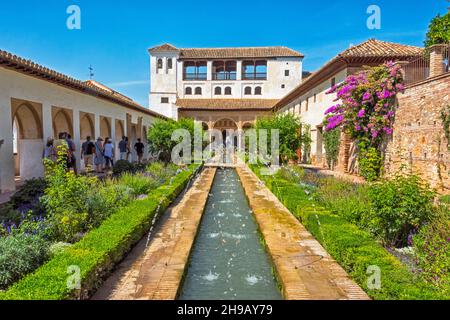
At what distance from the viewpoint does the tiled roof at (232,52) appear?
34031 millimetres

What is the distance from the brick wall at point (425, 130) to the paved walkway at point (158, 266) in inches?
199

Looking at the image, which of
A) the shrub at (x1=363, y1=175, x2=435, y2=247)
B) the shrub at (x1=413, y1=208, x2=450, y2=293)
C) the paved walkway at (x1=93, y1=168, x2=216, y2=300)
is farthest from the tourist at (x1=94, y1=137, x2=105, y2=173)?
the shrub at (x1=413, y1=208, x2=450, y2=293)

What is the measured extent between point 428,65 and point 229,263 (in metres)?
9.14

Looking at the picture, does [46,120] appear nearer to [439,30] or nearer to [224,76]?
[439,30]

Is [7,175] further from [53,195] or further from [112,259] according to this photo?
[112,259]

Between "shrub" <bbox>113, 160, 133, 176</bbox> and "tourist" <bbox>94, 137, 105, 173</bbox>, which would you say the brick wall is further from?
"tourist" <bbox>94, 137, 105, 173</bbox>

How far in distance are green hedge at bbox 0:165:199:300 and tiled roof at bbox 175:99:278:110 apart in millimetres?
26740

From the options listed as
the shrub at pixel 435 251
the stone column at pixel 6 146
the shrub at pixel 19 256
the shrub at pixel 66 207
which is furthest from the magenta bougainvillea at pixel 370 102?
the stone column at pixel 6 146

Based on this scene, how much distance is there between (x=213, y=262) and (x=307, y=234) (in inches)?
72.1

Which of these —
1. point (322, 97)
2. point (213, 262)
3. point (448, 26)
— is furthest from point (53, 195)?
point (448, 26)

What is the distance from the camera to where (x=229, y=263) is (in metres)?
4.68

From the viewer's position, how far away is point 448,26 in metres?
19.3

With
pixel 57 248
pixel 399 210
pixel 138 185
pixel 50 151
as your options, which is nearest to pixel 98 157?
pixel 50 151

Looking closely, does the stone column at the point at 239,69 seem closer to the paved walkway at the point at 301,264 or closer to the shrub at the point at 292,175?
the shrub at the point at 292,175
